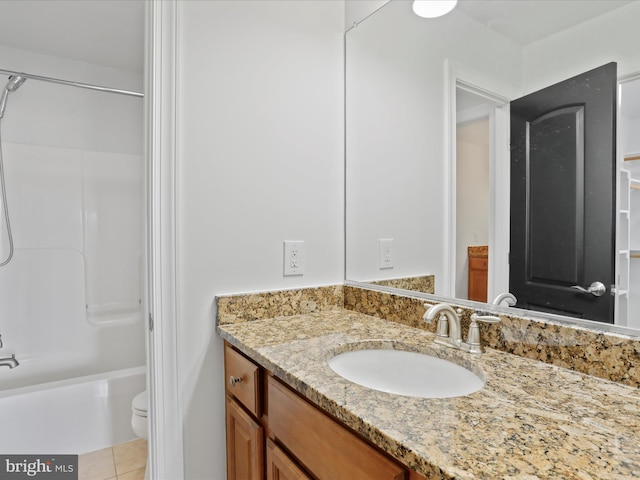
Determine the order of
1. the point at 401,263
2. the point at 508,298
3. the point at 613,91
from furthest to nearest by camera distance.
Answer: the point at 401,263, the point at 508,298, the point at 613,91

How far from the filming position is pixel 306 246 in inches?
55.3

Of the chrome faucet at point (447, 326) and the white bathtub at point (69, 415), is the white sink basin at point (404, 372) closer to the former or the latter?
the chrome faucet at point (447, 326)

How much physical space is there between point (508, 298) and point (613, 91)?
21.1 inches

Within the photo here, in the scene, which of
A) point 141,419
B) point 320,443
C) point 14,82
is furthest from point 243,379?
point 14,82

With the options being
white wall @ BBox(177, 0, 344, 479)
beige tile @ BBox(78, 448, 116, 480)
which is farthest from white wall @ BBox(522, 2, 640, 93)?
beige tile @ BBox(78, 448, 116, 480)

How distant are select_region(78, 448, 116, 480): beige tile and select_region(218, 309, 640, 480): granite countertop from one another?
1509mm

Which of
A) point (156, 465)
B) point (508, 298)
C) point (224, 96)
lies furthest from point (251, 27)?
point (156, 465)

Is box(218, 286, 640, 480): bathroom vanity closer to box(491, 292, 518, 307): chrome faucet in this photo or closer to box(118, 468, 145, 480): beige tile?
box(491, 292, 518, 307): chrome faucet

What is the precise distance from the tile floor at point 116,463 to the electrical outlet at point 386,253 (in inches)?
63.1

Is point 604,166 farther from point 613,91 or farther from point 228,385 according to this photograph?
point 228,385

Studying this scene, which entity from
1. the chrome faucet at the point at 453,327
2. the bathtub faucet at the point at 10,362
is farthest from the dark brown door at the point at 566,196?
the bathtub faucet at the point at 10,362

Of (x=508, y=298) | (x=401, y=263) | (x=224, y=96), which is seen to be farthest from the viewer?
(x=401, y=263)

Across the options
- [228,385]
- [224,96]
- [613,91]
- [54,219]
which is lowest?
[228,385]

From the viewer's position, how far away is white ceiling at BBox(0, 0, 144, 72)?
1.84 m
